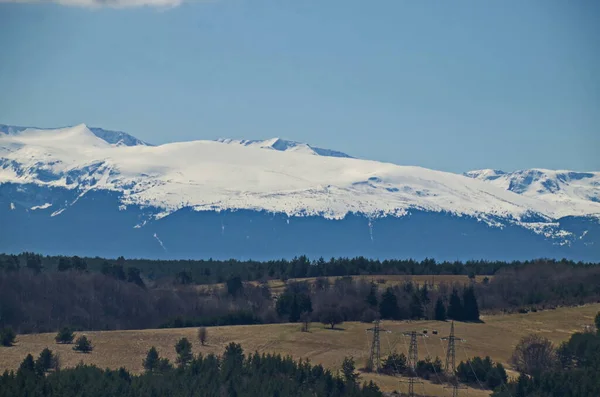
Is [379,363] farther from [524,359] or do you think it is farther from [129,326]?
[129,326]

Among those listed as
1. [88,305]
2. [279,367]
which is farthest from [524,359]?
[88,305]

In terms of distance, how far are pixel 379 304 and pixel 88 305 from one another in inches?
1816

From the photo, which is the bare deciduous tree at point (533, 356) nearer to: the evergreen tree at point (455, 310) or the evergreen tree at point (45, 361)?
the evergreen tree at point (455, 310)

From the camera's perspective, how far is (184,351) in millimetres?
139625

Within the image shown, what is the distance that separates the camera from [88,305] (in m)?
192

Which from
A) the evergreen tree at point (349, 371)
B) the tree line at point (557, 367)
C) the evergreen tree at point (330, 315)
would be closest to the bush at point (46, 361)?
the evergreen tree at point (349, 371)

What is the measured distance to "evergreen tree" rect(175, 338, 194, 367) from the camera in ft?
449

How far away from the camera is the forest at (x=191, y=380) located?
106 m

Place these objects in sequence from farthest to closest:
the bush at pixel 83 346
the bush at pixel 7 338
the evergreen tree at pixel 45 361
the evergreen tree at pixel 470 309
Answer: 1. the evergreen tree at pixel 470 309
2. the bush at pixel 7 338
3. the bush at pixel 83 346
4. the evergreen tree at pixel 45 361

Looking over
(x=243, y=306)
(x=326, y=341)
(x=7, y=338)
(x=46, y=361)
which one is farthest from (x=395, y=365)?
(x=243, y=306)

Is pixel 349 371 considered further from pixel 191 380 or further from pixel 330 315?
pixel 330 315

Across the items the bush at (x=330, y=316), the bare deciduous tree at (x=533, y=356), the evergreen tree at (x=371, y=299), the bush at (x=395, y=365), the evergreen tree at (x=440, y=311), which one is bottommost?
the bush at (x=395, y=365)

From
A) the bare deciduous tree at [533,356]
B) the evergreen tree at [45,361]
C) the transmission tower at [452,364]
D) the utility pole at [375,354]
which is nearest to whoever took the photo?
the evergreen tree at [45,361]

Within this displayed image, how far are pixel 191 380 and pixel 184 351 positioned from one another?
81.0 ft
